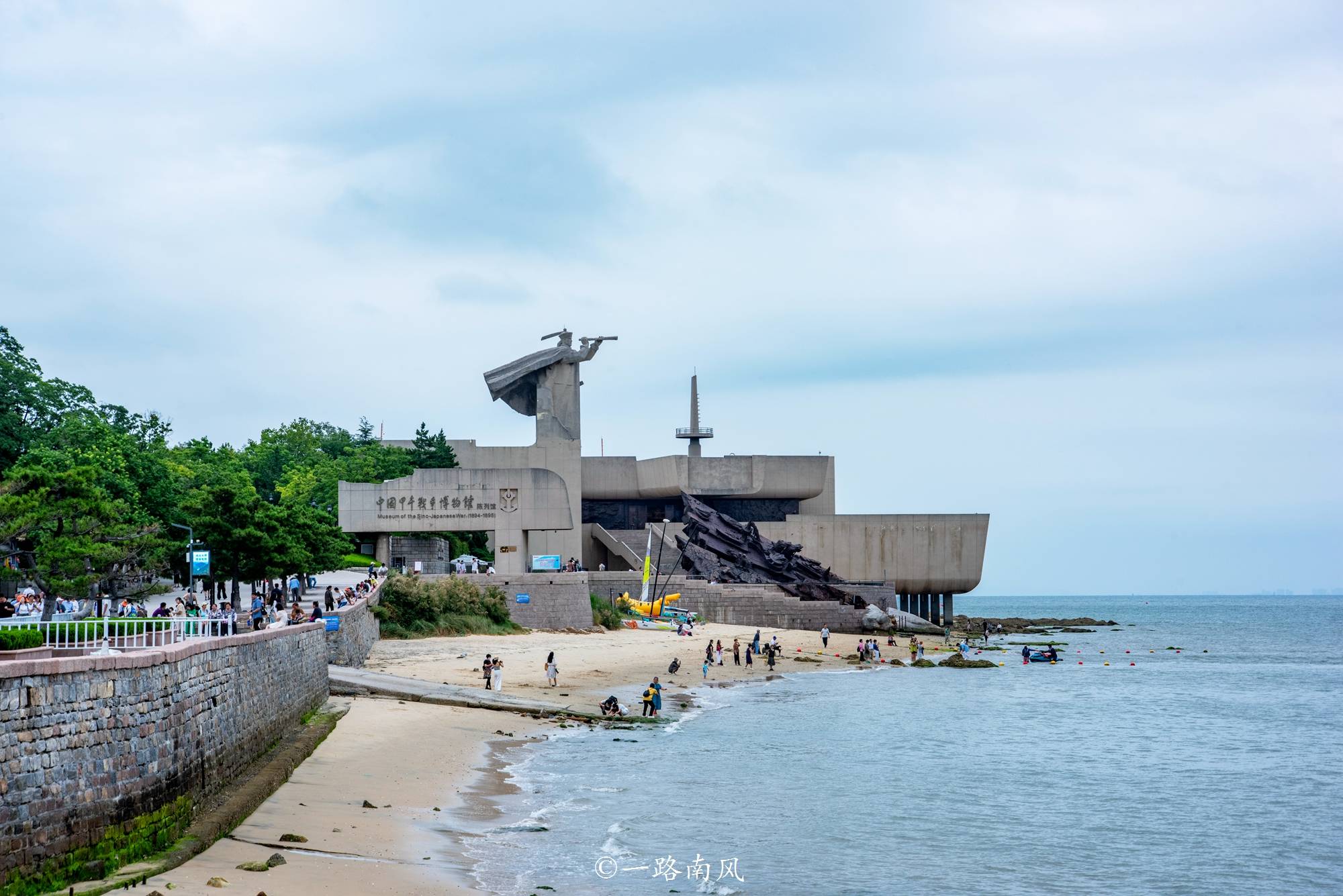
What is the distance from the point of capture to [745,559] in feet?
255

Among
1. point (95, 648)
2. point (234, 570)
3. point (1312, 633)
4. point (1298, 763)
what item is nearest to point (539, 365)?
point (234, 570)

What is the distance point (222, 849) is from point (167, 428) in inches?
3242

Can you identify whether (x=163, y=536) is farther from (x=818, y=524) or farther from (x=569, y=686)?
(x=818, y=524)

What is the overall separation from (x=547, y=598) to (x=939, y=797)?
109 feet

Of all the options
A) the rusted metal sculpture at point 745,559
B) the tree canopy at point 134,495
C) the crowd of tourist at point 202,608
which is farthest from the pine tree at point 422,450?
the crowd of tourist at point 202,608

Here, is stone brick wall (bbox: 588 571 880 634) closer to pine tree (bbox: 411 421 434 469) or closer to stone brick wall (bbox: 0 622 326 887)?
pine tree (bbox: 411 421 434 469)

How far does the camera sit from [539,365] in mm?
73875

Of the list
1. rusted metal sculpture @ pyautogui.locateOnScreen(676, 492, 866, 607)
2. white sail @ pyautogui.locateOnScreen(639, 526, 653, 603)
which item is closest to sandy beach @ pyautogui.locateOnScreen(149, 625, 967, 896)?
white sail @ pyautogui.locateOnScreen(639, 526, 653, 603)

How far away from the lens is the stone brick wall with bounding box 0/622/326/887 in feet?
41.3

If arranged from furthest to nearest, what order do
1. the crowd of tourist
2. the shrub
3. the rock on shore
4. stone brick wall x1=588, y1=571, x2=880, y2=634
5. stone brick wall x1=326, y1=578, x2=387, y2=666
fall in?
the rock on shore → stone brick wall x1=588, y1=571, x2=880, y2=634 → stone brick wall x1=326, y1=578, x2=387, y2=666 → the crowd of tourist → the shrub

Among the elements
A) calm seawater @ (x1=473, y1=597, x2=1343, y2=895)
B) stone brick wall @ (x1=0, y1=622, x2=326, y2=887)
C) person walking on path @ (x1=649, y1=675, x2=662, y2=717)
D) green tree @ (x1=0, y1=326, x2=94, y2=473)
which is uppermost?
green tree @ (x1=0, y1=326, x2=94, y2=473)

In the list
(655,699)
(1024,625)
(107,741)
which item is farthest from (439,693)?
(1024,625)

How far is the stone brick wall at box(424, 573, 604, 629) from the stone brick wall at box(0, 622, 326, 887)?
3539cm

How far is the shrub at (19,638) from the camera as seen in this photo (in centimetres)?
1528
